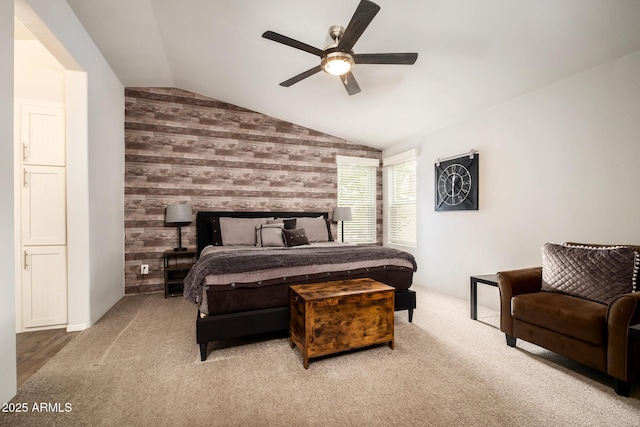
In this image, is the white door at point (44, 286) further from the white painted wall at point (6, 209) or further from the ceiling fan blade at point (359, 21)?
the ceiling fan blade at point (359, 21)

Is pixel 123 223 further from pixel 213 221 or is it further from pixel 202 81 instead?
pixel 202 81

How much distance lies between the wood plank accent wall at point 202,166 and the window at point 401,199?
44.6 inches

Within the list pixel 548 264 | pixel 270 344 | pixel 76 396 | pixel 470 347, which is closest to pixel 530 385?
pixel 470 347

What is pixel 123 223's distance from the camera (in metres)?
4.18

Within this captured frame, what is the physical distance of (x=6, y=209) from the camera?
1.73 m

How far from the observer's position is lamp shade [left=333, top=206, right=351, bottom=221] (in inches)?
200

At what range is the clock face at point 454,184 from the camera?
153 inches

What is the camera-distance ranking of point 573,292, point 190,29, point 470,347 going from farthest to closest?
point 190,29, point 470,347, point 573,292

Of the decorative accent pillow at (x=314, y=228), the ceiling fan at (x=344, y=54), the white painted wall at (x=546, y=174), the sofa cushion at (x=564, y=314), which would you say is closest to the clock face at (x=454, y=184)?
the white painted wall at (x=546, y=174)

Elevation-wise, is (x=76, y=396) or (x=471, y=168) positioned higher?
(x=471, y=168)

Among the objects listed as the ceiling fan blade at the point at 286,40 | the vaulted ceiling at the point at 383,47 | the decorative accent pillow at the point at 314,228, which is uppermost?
the vaulted ceiling at the point at 383,47

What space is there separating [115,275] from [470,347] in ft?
14.0

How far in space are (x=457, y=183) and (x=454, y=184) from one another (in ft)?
0.18

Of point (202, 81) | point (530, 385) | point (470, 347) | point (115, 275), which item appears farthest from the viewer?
point (202, 81)
